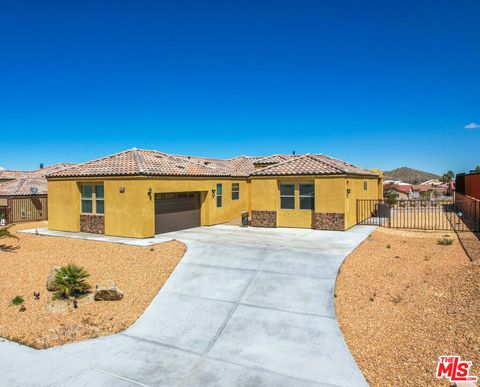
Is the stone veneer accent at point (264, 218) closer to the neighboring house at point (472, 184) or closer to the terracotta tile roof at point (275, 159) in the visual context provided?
the terracotta tile roof at point (275, 159)

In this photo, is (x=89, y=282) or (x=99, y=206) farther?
(x=99, y=206)

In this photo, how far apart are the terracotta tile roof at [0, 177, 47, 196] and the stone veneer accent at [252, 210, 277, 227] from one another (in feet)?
55.5

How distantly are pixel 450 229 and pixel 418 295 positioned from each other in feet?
34.9

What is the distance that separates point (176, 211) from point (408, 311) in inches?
534

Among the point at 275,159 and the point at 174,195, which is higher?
the point at 275,159

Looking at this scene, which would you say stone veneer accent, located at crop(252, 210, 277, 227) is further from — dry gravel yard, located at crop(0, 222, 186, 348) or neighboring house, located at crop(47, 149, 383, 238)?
dry gravel yard, located at crop(0, 222, 186, 348)

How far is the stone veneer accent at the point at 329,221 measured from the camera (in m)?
18.5

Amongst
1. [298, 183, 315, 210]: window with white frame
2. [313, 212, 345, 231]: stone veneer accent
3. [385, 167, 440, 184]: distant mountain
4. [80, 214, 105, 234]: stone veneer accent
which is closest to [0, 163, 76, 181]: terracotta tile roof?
[80, 214, 105, 234]: stone veneer accent

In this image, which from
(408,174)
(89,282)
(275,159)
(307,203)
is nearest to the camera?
(89,282)

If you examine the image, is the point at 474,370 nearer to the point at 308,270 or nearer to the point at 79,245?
the point at 308,270

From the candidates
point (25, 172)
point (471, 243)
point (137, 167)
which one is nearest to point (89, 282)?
point (137, 167)

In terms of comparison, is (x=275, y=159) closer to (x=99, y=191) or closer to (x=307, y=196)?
(x=307, y=196)

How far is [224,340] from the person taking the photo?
7902 mm

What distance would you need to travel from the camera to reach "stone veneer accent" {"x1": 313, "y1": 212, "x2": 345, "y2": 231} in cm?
1848
